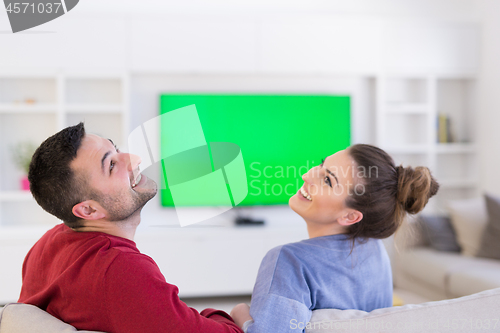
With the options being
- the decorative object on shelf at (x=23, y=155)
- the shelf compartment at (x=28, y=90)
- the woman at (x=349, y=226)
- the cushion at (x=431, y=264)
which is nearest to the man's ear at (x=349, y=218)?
the woman at (x=349, y=226)

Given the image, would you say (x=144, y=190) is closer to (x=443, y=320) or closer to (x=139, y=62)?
(x=443, y=320)

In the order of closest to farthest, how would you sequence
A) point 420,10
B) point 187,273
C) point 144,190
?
point 144,190, point 187,273, point 420,10

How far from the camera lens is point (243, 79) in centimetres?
386

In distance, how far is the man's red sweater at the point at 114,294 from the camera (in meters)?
0.88

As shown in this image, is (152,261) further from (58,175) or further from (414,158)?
(414,158)

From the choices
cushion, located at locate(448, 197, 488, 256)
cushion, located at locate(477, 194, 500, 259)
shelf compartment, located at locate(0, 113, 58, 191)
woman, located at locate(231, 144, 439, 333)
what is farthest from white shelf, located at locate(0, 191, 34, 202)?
cushion, located at locate(477, 194, 500, 259)

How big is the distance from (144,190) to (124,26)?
2777 millimetres

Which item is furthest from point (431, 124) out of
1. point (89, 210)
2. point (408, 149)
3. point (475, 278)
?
point (89, 210)

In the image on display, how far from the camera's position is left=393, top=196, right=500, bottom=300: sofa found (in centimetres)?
281

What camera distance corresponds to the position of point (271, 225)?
371 centimetres

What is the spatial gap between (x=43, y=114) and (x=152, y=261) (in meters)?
3.15

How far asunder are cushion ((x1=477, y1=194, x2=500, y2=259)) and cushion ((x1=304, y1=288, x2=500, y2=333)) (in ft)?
7.48

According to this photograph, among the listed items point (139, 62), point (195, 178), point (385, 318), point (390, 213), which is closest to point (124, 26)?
point (139, 62)

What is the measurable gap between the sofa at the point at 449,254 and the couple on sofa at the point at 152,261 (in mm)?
1687
